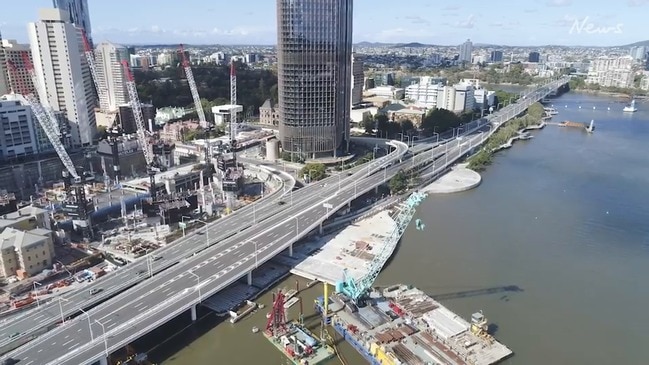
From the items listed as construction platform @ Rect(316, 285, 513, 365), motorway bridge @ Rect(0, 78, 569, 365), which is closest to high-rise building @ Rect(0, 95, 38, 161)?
motorway bridge @ Rect(0, 78, 569, 365)

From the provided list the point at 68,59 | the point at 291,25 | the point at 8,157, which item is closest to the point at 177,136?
the point at 68,59

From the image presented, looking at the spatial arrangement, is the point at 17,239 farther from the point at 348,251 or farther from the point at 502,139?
the point at 502,139

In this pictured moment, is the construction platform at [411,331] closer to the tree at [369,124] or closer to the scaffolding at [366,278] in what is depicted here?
the scaffolding at [366,278]

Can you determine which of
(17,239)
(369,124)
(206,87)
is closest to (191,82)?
(369,124)

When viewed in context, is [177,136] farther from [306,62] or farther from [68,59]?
[306,62]

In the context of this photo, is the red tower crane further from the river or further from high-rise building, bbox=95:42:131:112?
high-rise building, bbox=95:42:131:112
